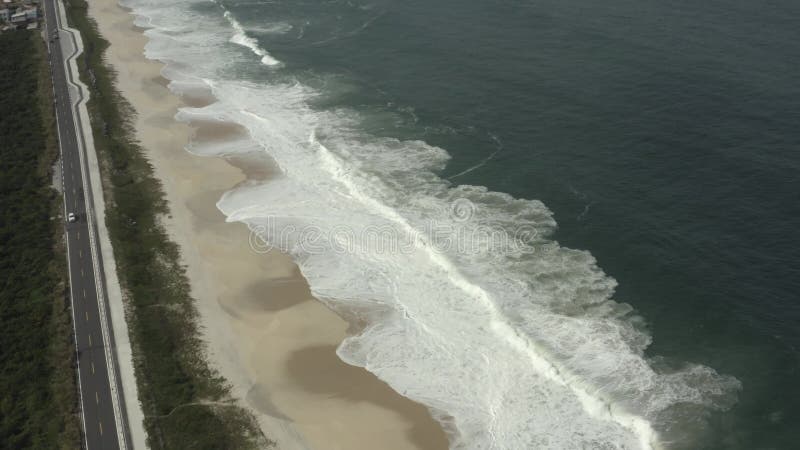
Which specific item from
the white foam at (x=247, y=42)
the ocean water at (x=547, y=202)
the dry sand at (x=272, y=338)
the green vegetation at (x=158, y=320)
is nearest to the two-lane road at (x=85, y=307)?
the green vegetation at (x=158, y=320)

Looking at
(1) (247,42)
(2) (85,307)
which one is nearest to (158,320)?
(2) (85,307)

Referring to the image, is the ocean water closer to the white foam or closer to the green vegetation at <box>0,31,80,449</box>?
the white foam

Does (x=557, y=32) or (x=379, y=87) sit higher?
(x=557, y=32)

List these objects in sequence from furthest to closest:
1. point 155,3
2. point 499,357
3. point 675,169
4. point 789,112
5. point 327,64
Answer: point 155,3
point 327,64
point 789,112
point 675,169
point 499,357

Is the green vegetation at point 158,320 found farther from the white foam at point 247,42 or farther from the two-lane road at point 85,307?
the white foam at point 247,42

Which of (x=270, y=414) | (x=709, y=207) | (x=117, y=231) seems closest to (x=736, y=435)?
(x=709, y=207)

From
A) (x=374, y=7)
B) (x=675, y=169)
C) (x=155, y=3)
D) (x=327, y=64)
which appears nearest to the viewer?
(x=675, y=169)

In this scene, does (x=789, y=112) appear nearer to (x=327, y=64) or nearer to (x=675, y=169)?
(x=675, y=169)
